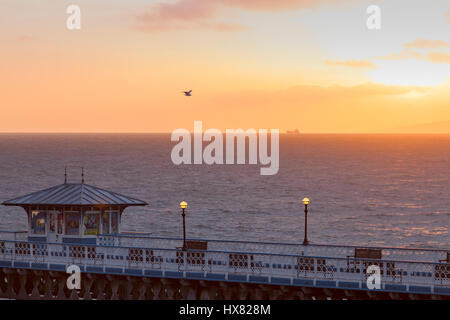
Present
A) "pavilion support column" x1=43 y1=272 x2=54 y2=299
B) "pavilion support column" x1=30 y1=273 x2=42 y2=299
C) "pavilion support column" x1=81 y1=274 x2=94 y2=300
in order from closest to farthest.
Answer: "pavilion support column" x1=81 y1=274 x2=94 y2=300 < "pavilion support column" x1=43 y1=272 x2=54 y2=299 < "pavilion support column" x1=30 y1=273 x2=42 y2=299

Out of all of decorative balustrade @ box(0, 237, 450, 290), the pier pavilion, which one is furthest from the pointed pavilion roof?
decorative balustrade @ box(0, 237, 450, 290)

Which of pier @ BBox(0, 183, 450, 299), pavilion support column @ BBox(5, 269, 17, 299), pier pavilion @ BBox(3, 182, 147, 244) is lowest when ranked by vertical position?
pavilion support column @ BBox(5, 269, 17, 299)

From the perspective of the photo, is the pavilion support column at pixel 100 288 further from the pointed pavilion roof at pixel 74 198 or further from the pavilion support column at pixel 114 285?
the pointed pavilion roof at pixel 74 198

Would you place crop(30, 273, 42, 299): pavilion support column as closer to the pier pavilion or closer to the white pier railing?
the white pier railing

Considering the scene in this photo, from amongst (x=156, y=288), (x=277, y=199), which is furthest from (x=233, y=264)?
(x=277, y=199)

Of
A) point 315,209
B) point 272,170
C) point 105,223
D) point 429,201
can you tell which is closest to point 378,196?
point 429,201

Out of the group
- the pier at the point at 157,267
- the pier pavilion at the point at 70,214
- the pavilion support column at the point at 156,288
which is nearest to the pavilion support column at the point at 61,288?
the pier at the point at 157,267
